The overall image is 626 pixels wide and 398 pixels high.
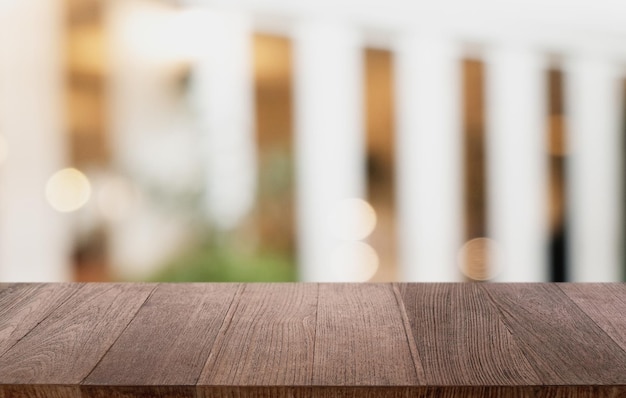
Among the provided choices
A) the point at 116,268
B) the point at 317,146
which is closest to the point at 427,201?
the point at 317,146

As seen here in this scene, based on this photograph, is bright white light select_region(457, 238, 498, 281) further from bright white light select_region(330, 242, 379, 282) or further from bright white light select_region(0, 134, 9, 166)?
bright white light select_region(0, 134, 9, 166)

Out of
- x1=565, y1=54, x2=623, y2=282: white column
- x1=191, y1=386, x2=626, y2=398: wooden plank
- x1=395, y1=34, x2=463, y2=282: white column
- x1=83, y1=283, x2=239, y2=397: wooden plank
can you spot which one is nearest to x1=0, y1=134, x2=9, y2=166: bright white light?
x1=395, y1=34, x2=463, y2=282: white column

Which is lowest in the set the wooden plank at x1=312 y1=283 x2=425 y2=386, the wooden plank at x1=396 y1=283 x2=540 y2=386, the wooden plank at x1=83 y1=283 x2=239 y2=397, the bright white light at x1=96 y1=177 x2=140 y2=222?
the bright white light at x1=96 y1=177 x2=140 y2=222

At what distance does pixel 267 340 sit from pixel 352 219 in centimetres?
259

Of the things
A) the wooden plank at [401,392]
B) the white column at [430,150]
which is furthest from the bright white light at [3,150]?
the wooden plank at [401,392]

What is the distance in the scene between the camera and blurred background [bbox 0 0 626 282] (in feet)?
11.0

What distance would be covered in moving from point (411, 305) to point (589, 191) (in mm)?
2564

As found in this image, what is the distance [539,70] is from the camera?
11.0 ft

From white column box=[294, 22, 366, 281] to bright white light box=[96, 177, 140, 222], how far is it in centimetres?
72

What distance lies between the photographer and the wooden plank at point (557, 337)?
2.50ft

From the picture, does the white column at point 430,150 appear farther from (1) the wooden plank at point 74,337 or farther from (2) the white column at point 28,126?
(1) the wooden plank at point 74,337

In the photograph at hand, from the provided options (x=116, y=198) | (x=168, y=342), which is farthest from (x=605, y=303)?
(x=116, y=198)

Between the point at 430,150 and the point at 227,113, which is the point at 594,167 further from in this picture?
the point at 227,113

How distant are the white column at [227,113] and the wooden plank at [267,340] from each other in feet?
7.84
